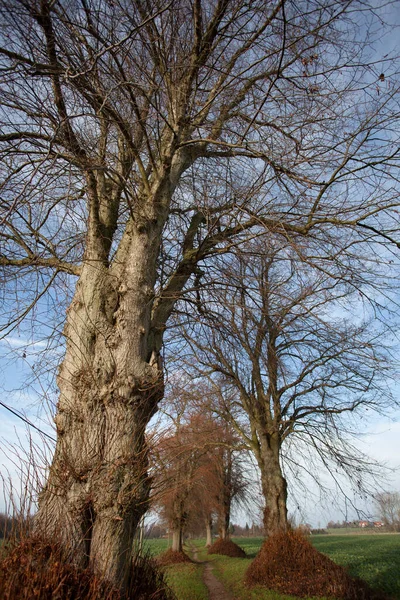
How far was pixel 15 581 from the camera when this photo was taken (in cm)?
210

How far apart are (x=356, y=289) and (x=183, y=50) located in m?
3.33

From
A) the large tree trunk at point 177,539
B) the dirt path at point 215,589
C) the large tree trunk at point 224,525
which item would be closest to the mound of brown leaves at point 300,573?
the dirt path at point 215,589

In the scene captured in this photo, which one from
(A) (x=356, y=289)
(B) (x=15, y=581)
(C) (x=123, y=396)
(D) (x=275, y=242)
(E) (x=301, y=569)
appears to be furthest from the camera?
(E) (x=301, y=569)

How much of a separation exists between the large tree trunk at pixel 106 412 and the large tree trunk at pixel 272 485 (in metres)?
9.30

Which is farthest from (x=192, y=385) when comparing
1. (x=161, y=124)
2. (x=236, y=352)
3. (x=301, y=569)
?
(x=161, y=124)

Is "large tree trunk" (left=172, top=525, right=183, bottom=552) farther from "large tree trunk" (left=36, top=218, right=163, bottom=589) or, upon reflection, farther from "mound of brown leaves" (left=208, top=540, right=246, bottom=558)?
"large tree trunk" (left=36, top=218, right=163, bottom=589)

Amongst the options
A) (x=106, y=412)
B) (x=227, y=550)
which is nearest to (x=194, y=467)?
(x=106, y=412)

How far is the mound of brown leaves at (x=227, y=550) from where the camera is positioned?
72.7 feet

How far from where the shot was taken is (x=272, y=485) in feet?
38.3

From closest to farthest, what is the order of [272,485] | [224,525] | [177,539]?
[272,485]
[177,539]
[224,525]

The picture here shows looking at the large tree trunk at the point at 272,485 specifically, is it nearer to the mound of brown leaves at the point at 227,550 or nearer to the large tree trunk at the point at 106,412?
the large tree trunk at the point at 106,412

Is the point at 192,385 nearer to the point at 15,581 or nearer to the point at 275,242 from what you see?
the point at 275,242

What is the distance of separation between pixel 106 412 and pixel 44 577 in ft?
4.19

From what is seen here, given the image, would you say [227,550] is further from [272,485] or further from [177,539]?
[272,485]
